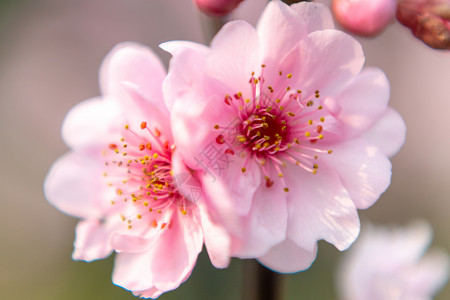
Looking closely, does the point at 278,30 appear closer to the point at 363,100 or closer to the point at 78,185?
the point at 363,100

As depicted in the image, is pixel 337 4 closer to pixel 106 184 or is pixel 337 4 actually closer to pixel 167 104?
pixel 167 104

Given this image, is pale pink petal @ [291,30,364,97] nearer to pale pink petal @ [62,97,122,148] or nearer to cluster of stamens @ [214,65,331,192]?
cluster of stamens @ [214,65,331,192]

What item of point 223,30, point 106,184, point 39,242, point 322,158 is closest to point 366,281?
point 322,158

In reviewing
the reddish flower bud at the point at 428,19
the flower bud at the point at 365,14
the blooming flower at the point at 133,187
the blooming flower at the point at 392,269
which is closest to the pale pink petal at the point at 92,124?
the blooming flower at the point at 133,187

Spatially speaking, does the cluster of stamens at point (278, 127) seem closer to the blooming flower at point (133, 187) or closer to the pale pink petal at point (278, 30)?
the pale pink petal at point (278, 30)

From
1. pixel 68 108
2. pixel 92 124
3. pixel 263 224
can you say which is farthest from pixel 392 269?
pixel 68 108

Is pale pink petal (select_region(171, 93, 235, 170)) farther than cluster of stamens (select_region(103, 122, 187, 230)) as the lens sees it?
No

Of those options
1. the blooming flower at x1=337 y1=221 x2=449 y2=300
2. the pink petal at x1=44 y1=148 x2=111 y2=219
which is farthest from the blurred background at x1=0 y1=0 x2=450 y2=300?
the pink petal at x1=44 y1=148 x2=111 y2=219
